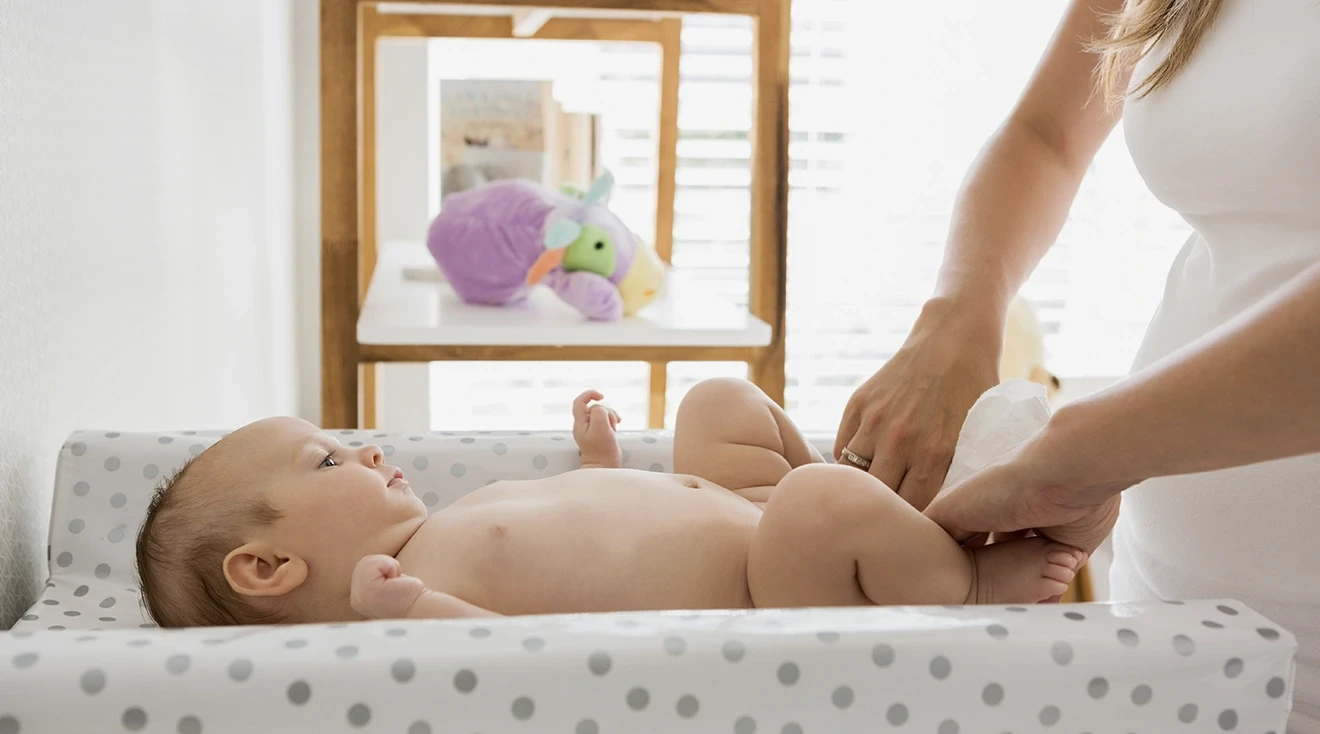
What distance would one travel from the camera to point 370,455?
36.4 inches

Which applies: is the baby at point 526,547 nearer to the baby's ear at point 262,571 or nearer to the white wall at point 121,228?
the baby's ear at point 262,571

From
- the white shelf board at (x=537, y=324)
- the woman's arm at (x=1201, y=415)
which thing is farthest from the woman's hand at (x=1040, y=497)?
the white shelf board at (x=537, y=324)

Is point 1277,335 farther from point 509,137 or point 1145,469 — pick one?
point 509,137

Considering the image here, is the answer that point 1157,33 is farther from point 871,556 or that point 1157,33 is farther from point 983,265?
point 871,556

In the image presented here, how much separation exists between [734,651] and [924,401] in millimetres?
407

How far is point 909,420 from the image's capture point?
2.88 ft

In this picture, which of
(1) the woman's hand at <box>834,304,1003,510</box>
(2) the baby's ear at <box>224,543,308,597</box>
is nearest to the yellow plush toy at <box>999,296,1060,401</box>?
(1) the woman's hand at <box>834,304,1003,510</box>

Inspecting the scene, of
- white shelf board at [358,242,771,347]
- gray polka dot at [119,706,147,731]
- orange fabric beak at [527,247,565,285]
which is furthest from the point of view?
orange fabric beak at [527,247,565,285]

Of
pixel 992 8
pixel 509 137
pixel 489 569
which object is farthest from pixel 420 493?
pixel 992 8

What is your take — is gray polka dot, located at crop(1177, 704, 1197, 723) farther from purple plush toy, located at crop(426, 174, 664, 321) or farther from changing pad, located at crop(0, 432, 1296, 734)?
purple plush toy, located at crop(426, 174, 664, 321)

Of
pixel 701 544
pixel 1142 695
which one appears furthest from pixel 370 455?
pixel 1142 695

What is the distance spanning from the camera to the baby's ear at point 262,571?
82 cm

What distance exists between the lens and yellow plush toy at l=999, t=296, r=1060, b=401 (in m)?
2.04

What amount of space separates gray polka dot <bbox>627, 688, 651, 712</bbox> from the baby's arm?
208 mm
